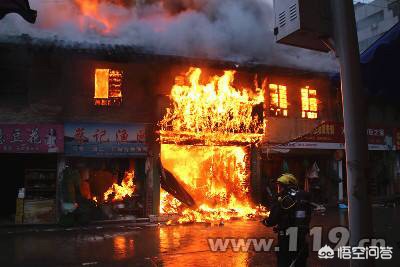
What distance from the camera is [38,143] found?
1498cm

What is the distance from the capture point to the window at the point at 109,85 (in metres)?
16.2

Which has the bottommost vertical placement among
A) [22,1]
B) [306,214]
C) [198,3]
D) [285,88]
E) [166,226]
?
[166,226]

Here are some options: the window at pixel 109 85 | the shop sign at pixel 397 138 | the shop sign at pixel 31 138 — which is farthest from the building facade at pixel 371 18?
the shop sign at pixel 31 138

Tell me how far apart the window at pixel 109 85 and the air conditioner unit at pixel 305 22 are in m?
12.1

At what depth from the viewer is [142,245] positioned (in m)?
10.4

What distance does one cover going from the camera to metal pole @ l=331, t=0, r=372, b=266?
3.95 meters

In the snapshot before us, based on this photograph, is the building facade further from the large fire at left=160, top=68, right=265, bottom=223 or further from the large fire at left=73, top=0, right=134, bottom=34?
the large fire at left=73, top=0, right=134, bottom=34

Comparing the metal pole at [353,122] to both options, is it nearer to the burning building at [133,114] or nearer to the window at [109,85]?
the burning building at [133,114]

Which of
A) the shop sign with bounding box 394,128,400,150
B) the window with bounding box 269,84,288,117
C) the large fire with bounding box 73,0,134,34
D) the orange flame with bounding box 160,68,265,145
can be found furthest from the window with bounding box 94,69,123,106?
the shop sign with bounding box 394,128,400,150

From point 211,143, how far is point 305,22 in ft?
43.3

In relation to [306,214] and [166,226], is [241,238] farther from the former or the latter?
[306,214]

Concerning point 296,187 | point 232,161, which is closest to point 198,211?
point 232,161

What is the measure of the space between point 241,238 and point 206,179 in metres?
6.82

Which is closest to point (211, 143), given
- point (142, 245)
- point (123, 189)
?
point (123, 189)
